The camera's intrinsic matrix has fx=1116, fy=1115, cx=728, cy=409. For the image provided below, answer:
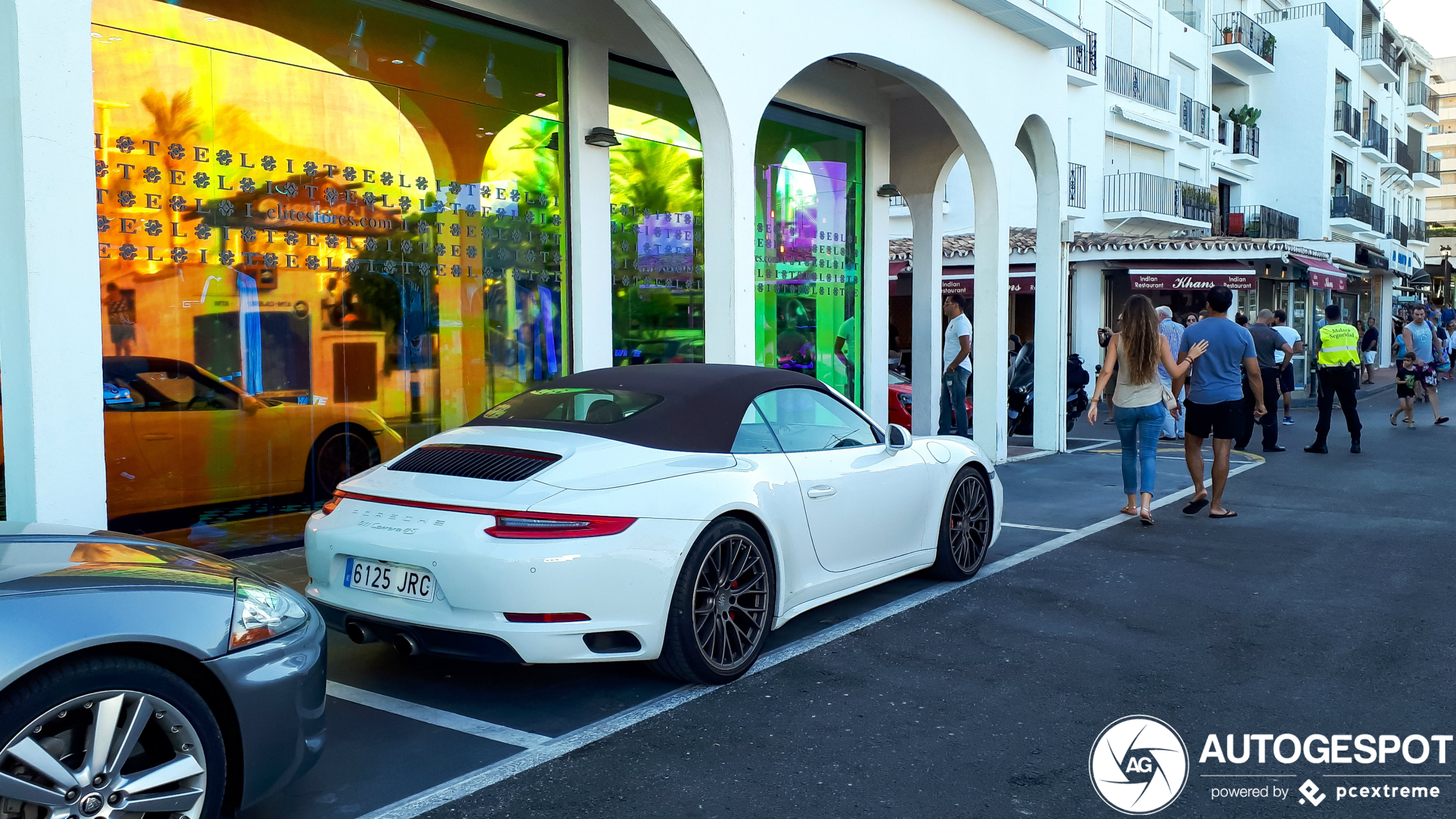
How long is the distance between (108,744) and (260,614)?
527mm

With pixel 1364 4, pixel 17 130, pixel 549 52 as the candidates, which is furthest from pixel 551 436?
pixel 1364 4

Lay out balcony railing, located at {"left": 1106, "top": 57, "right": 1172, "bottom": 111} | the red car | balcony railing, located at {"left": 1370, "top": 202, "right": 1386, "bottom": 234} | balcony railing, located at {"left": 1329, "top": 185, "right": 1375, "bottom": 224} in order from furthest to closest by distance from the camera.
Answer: balcony railing, located at {"left": 1370, "top": 202, "right": 1386, "bottom": 234}, balcony railing, located at {"left": 1329, "top": 185, "right": 1375, "bottom": 224}, balcony railing, located at {"left": 1106, "top": 57, "right": 1172, "bottom": 111}, the red car

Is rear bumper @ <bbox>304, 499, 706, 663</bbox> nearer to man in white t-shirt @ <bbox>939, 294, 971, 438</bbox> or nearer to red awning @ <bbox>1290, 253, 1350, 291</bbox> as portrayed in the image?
man in white t-shirt @ <bbox>939, 294, 971, 438</bbox>

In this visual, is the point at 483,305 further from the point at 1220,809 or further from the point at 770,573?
the point at 1220,809

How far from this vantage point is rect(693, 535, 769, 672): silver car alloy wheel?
4406 millimetres

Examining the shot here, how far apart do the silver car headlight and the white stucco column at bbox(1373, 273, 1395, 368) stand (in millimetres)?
48761

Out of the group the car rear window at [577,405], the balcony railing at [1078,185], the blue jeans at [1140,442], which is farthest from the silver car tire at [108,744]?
the balcony railing at [1078,185]

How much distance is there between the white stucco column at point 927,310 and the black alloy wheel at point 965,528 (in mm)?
7618

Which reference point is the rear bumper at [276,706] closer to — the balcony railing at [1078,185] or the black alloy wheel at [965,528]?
the black alloy wheel at [965,528]

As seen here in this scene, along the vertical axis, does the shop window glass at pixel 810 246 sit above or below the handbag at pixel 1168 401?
above

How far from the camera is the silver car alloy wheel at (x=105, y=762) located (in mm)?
2479

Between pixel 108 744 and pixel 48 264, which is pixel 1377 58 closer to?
pixel 48 264

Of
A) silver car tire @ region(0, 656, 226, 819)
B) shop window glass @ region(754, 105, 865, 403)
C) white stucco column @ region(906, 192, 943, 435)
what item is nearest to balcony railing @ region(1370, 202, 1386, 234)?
white stucco column @ region(906, 192, 943, 435)

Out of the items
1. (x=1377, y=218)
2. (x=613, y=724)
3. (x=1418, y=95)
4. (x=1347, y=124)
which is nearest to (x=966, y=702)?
(x=613, y=724)
